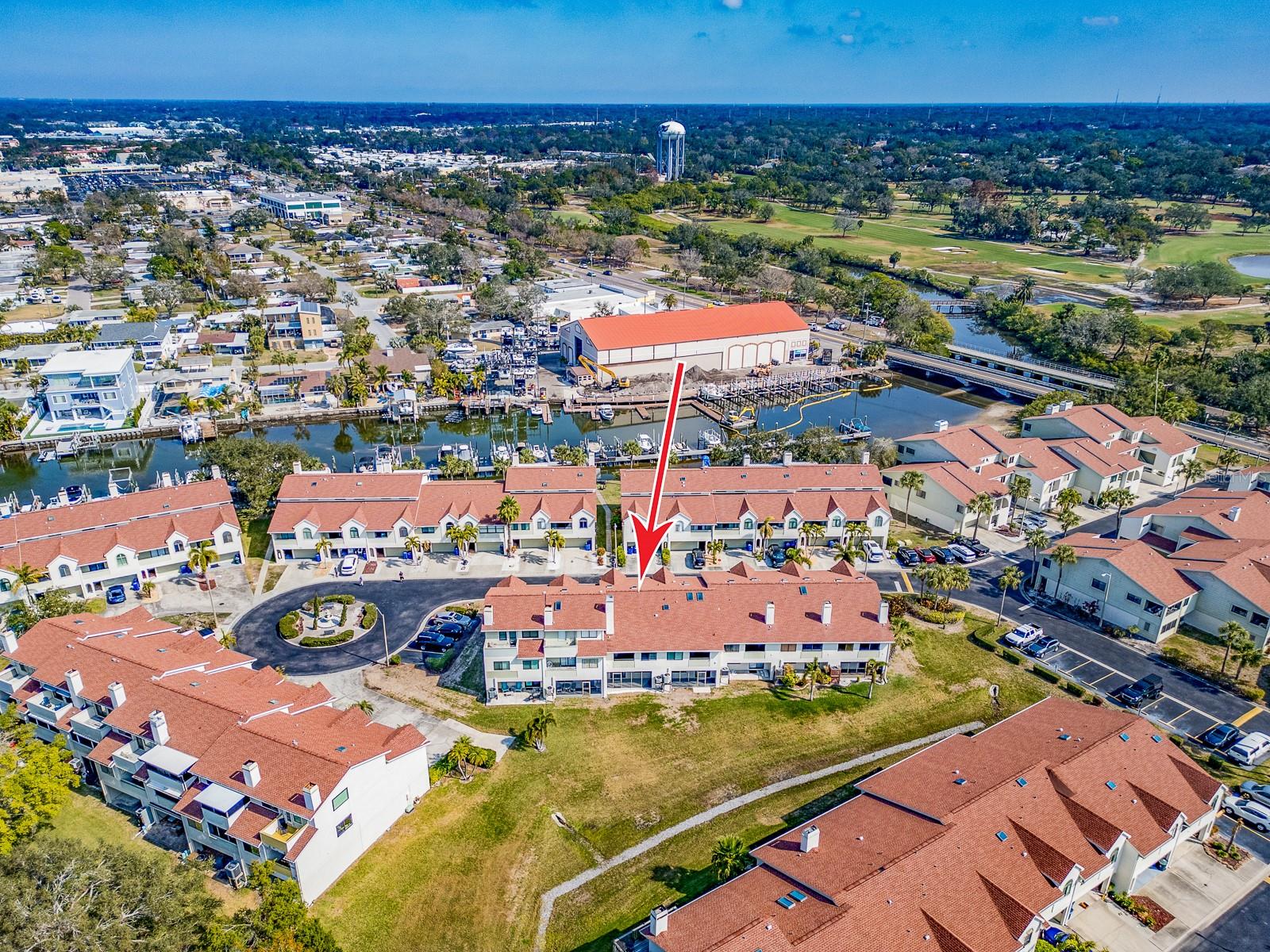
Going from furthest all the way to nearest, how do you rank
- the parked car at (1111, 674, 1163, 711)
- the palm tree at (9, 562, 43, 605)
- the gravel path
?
the palm tree at (9, 562, 43, 605), the parked car at (1111, 674, 1163, 711), the gravel path

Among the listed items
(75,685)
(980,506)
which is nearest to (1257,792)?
(980,506)

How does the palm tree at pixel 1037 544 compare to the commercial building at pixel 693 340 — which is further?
the commercial building at pixel 693 340

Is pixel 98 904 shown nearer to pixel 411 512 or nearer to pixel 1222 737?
pixel 411 512

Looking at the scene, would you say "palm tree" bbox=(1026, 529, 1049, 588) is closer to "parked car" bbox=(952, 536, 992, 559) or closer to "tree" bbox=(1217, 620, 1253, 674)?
"parked car" bbox=(952, 536, 992, 559)

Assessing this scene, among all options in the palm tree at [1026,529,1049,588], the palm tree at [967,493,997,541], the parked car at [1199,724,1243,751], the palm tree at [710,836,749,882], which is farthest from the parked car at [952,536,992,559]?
the palm tree at [710,836,749,882]

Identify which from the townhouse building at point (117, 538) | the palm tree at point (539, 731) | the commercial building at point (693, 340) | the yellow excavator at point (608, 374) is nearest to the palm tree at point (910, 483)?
the palm tree at point (539, 731)

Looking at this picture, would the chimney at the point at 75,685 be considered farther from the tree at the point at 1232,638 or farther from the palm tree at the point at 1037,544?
the tree at the point at 1232,638
